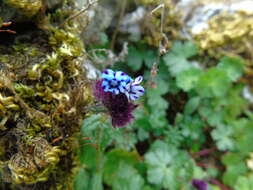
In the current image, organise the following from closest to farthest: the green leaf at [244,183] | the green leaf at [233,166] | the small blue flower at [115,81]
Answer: the small blue flower at [115,81] → the green leaf at [244,183] → the green leaf at [233,166]

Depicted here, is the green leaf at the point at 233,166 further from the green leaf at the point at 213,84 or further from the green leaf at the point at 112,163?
the green leaf at the point at 112,163

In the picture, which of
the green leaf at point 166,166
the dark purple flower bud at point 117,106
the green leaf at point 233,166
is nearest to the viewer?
the dark purple flower bud at point 117,106

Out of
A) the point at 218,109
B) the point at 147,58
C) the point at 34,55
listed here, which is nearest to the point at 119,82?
the point at 34,55

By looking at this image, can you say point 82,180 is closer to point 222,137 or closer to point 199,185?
point 199,185

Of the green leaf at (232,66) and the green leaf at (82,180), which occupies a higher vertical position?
the green leaf at (82,180)

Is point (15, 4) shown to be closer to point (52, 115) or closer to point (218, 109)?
point (52, 115)

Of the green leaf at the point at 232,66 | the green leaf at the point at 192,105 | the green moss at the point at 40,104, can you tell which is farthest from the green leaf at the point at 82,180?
the green leaf at the point at 232,66

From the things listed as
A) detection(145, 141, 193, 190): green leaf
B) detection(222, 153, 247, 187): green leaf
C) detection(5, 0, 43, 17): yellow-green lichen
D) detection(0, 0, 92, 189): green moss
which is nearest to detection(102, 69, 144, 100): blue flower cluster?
detection(0, 0, 92, 189): green moss
